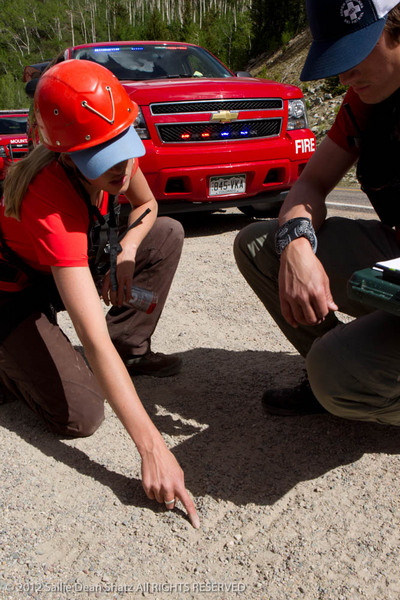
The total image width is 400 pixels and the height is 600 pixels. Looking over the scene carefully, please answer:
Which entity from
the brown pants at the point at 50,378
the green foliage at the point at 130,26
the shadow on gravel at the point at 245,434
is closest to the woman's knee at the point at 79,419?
the brown pants at the point at 50,378

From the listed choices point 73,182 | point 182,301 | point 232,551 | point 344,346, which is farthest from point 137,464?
point 182,301

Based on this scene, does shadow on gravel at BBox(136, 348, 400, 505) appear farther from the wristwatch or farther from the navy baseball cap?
the navy baseball cap

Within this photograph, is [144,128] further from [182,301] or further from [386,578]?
[386,578]

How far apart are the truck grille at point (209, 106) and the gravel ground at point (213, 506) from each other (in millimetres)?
3103

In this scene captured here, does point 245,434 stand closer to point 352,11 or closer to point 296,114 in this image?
point 352,11

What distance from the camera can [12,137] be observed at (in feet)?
36.3

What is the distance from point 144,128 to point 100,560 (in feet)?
13.8

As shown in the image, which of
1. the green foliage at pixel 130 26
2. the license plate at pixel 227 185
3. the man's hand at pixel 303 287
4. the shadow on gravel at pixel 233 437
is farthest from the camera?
the green foliage at pixel 130 26

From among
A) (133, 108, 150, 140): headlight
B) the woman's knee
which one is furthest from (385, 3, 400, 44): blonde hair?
(133, 108, 150, 140): headlight

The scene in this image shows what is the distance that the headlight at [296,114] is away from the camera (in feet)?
20.3

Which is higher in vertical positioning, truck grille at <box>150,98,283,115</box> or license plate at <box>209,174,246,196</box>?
truck grille at <box>150,98,283,115</box>

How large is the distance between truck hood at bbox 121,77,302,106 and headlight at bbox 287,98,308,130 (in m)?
0.10

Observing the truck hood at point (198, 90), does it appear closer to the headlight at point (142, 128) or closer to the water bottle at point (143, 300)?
the headlight at point (142, 128)

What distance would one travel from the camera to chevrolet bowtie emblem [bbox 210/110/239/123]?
5650mm
